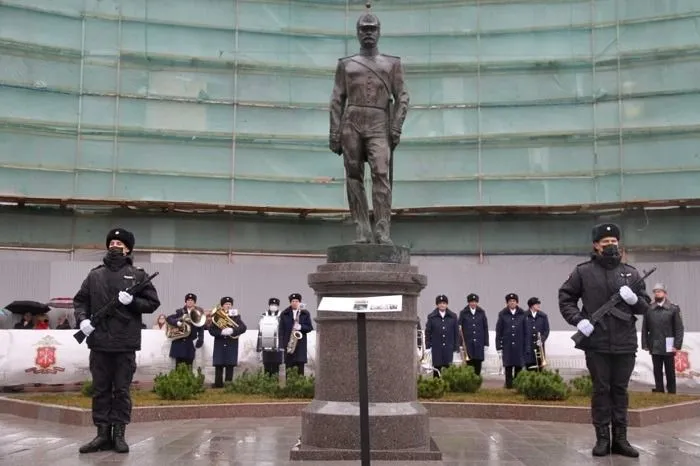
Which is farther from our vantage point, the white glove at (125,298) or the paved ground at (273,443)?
the white glove at (125,298)

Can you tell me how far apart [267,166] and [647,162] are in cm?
1199

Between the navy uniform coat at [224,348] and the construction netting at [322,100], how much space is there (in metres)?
10.6

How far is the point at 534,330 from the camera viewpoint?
51.8 feet

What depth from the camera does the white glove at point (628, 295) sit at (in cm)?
822

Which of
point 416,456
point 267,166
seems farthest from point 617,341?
point 267,166

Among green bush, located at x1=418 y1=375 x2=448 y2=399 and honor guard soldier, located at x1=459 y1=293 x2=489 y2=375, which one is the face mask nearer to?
green bush, located at x1=418 y1=375 x2=448 y2=399

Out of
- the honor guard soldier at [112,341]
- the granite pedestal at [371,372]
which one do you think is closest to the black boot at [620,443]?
the granite pedestal at [371,372]

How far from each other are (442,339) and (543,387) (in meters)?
3.59

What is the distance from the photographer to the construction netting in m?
25.3

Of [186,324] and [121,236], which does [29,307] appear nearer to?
[186,324]

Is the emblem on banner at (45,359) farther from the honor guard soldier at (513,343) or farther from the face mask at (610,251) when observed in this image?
the face mask at (610,251)

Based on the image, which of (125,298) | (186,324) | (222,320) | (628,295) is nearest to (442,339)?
(222,320)

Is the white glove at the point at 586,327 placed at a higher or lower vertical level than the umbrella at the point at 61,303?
lower

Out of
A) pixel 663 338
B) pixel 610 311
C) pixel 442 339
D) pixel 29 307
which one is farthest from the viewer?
pixel 29 307
